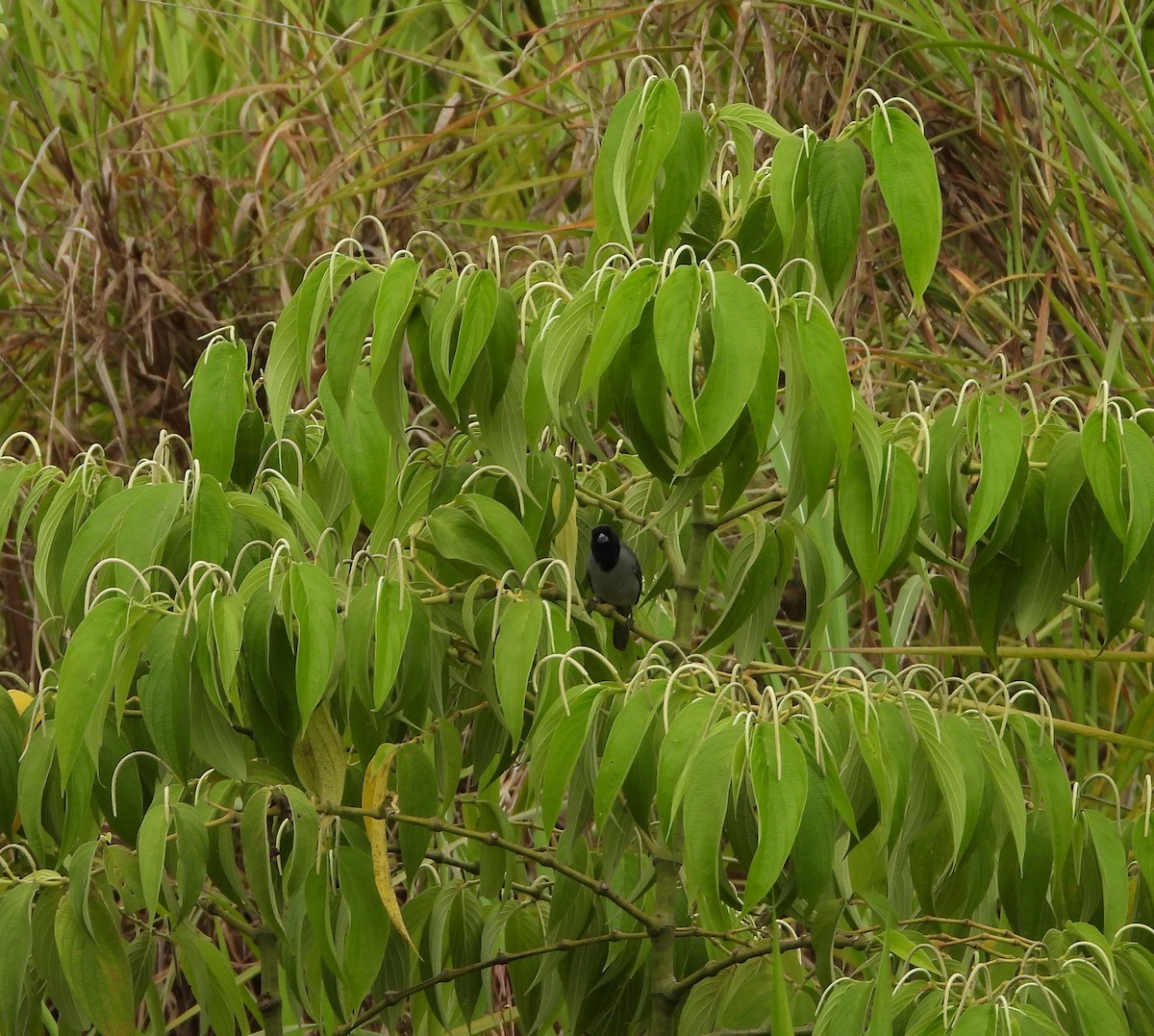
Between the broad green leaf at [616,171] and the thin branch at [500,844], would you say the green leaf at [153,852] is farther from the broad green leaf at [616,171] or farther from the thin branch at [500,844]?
the broad green leaf at [616,171]

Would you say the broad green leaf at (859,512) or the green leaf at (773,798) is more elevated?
the broad green leaf at (859,512)

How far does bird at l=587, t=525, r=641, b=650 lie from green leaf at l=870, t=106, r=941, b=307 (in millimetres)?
746

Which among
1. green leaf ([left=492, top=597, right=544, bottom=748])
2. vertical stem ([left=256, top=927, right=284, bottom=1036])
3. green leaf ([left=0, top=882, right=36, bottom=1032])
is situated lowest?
vertical stem ([left=256, top=927, right=284, bottom=1036])

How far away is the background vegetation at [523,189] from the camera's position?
2.69 metres

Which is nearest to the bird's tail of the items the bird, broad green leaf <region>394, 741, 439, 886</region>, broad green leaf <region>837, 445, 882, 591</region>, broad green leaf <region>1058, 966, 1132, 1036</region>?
the bird

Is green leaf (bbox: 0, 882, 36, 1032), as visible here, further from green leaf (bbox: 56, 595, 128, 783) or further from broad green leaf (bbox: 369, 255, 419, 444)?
broad green leaf (bbox: 369, 255, 419, 444)

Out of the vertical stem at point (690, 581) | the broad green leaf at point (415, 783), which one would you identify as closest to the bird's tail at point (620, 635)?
the vertical stem at point (690, 581)

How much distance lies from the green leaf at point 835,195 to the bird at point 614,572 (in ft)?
2.24

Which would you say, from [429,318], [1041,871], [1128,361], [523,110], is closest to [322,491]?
[429,318]

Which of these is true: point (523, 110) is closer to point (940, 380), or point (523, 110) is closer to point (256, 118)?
point (256, 118)

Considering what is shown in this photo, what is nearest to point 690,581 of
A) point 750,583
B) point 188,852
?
point 750,583

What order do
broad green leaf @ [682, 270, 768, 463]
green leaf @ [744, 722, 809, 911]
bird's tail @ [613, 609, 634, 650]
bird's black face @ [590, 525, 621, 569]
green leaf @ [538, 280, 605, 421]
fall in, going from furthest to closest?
bird's black face @ [590, 525, 621, 569] → bird's tail @ [613, 609, 634, 650] → green leaf @ [538, 280, 605, 421] → broad green leaf @ [682, 270, 768, 463] → green leaf @ [744, 722, 809, 911]

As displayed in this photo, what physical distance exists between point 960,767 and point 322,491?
792 mm

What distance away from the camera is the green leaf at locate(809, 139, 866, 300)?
1310 mm
